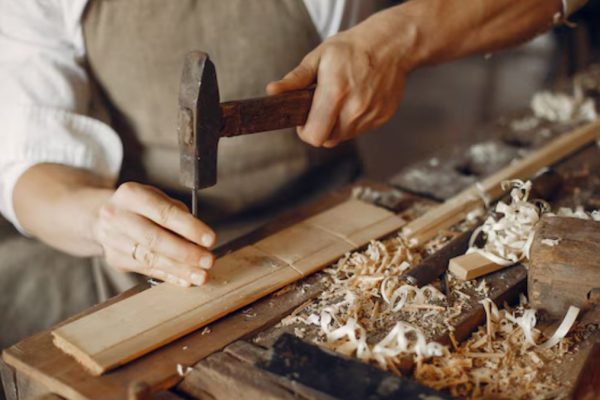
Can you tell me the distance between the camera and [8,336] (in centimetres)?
183

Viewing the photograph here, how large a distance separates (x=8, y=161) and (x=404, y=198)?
901 millimetres

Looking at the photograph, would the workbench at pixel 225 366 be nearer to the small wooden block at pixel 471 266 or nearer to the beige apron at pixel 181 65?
the small wooden block at pixel 471 266

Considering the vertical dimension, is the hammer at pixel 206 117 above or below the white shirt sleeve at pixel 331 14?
below

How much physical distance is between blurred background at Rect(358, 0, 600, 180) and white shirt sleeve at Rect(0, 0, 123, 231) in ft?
8.65

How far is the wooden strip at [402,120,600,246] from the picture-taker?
1424 mm

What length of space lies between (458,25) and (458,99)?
3839 mm

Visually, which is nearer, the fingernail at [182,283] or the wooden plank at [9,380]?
the wooden plank at [9,380]

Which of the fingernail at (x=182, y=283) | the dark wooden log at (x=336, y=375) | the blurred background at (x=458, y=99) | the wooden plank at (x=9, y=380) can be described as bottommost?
the blurred background at (x=458, y=99)

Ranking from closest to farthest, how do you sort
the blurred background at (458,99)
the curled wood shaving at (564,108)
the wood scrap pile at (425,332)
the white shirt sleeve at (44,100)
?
the wood scrap pile at (425,332)
the white shirt sleeve at (44,100)
the curled wood shaving at (564,108)
the blurred background at (458,99)

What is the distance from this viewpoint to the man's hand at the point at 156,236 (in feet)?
3.87

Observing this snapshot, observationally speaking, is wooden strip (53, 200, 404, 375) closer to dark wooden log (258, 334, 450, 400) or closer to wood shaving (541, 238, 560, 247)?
dark wooden log (258, 334, 450, 400)

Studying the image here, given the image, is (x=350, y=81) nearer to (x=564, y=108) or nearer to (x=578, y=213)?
(x=578, y=213)

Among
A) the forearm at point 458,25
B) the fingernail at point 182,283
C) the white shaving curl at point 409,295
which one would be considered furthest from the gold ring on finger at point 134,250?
A: the forearm at point 458,25

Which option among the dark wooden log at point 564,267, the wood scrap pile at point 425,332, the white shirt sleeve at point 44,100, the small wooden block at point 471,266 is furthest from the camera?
the white shirt sleeve at point 44,100
